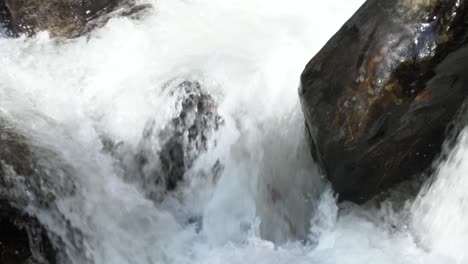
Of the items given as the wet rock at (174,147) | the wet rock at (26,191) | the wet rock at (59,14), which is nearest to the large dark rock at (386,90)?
the wet rock at (174,147)

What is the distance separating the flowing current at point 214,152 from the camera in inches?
143

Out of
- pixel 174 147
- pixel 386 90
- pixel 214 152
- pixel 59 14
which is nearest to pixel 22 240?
pixel 174 147

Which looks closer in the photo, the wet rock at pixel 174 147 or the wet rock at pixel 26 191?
the wet rock at pixel 26 191

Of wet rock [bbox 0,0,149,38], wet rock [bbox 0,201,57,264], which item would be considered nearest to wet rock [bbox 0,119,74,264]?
wet rock [bbox 0,201,57,264]

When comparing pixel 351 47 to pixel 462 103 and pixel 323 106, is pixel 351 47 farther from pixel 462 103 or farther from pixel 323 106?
pixel 462 103

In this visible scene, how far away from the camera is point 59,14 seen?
5.38 meters

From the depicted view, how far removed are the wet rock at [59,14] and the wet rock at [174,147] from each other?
1488 millimetres

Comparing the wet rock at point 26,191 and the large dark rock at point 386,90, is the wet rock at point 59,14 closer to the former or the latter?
the wet rock at point 26,191

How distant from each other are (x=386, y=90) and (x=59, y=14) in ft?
11.0

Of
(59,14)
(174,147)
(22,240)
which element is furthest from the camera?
(59,14)

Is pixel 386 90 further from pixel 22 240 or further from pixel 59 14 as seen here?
pixel 59 14

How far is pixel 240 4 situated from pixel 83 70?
174 cm

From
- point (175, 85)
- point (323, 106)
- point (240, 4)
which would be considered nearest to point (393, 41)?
point (323, 106)

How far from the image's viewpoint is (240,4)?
5.68m
